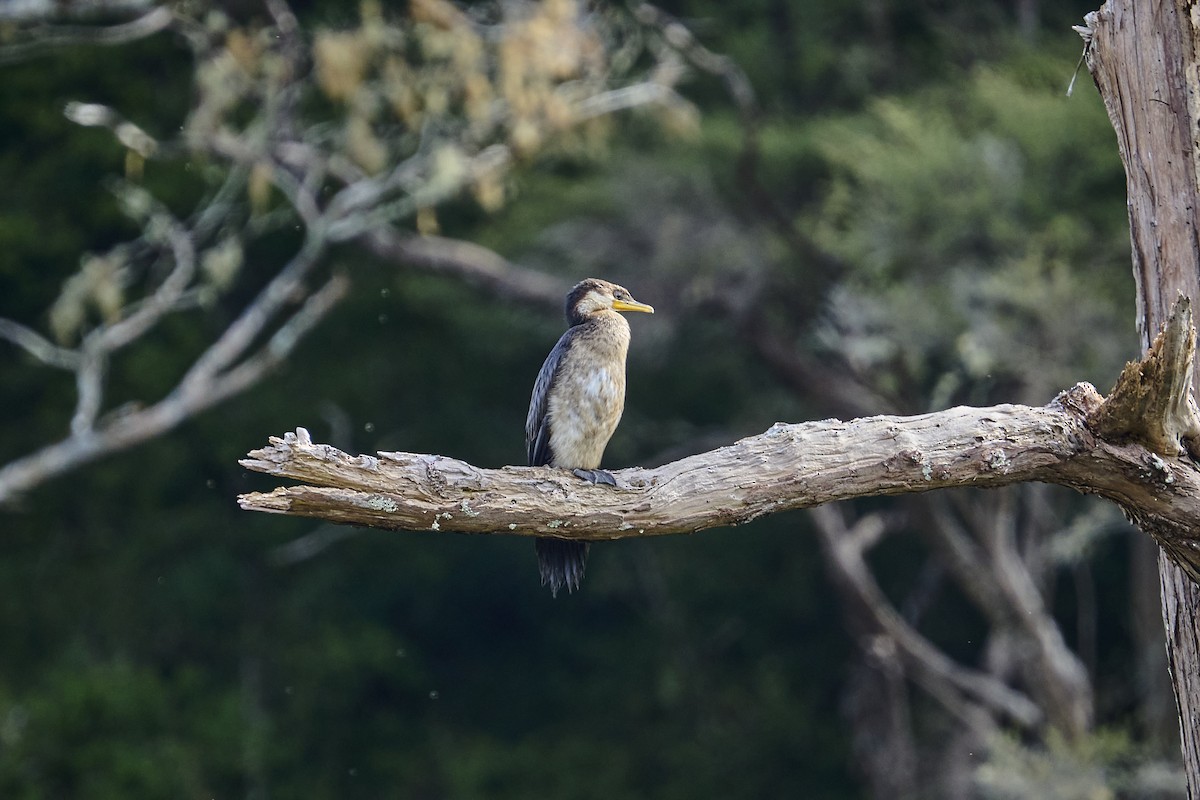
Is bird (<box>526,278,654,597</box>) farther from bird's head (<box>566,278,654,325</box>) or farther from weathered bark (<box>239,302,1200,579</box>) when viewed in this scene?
weathered bark (<box>239,302,1200,579</box>)

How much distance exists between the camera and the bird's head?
4941 mm

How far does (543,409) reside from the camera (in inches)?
186

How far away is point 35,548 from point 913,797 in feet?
22.6

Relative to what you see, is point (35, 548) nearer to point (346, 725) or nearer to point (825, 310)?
point (346, 725)

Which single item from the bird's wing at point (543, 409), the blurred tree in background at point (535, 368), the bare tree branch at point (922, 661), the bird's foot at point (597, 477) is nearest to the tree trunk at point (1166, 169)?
the bird's foot at point (597, 477)

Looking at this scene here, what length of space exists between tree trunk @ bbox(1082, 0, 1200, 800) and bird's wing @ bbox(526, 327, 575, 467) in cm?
178

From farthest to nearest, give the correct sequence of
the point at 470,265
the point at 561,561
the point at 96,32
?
the point at 470,265, the point at 96,32, the point at 561,561

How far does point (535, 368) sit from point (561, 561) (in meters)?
7.64

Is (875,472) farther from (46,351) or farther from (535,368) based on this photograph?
(535,368)

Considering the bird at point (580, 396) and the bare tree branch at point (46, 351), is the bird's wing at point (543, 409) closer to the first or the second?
the bird at point (580, 396)

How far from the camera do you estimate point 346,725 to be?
12344mm

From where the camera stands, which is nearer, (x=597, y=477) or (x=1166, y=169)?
(x=597, y=477)

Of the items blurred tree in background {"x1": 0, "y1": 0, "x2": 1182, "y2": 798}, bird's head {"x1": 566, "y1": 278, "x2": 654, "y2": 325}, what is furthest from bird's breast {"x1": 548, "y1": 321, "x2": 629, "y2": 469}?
blurred tree in background {"x1": 0, "y1": 0, "x2": 1182, "y2": 798}

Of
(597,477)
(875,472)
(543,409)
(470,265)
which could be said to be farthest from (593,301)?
(470,265)
